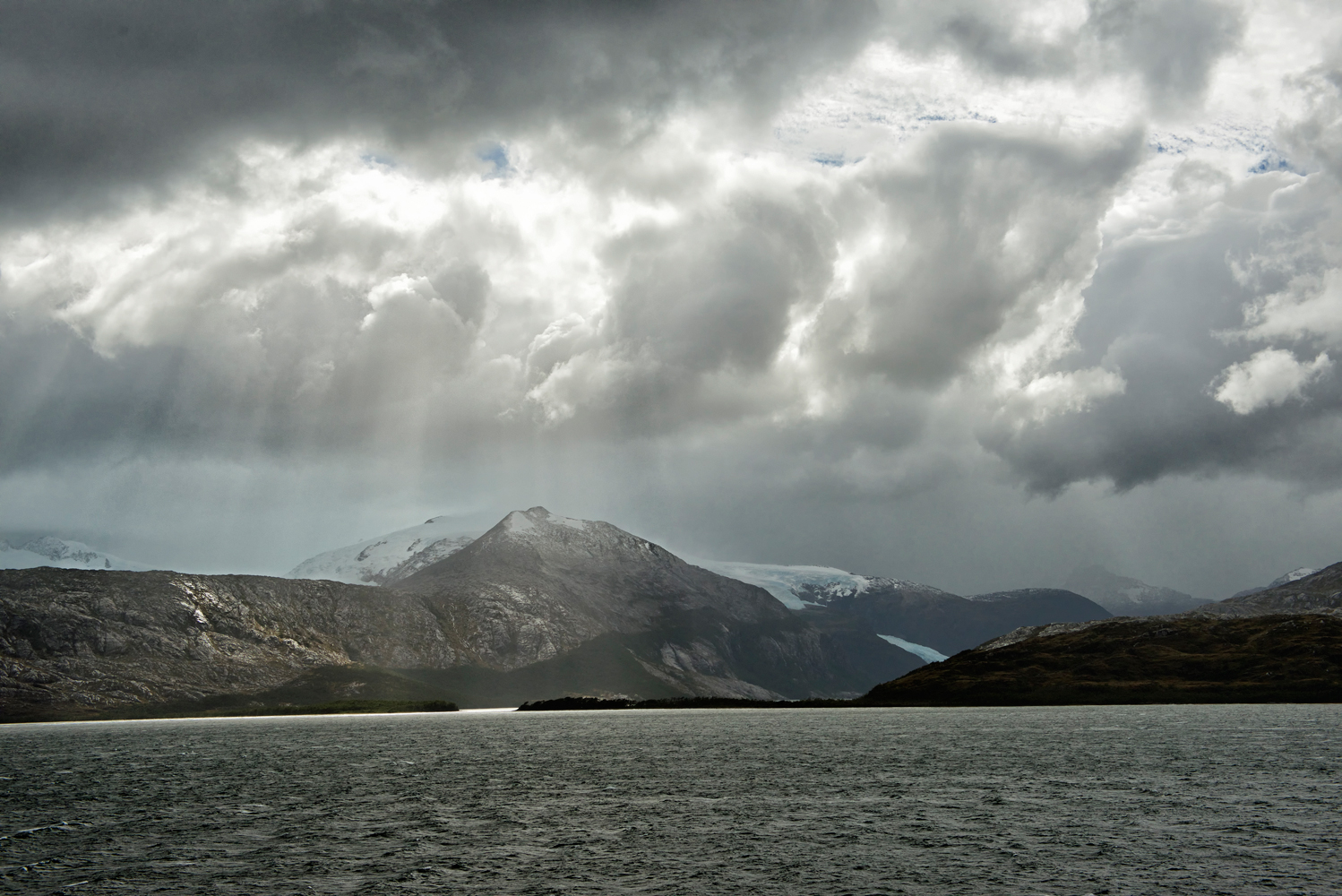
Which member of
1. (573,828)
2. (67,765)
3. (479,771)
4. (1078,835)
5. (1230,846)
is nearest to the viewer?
(1230,846)

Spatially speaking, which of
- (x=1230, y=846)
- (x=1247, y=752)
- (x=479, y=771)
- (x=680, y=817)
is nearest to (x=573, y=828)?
(x=680, y=817)

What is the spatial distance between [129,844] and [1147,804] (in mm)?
89802

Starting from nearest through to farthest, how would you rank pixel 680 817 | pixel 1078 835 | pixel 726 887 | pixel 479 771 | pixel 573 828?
pixel 726 887 → pixel 1078 835 → pixel 573 828 → pixel 680 817 → pixel 479 771

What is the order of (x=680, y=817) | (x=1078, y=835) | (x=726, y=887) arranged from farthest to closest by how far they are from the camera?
(x=680, y=817)
(x=1078, y=835)
(x=726, y=887)

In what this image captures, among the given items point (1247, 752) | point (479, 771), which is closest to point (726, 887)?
point (479, 771)

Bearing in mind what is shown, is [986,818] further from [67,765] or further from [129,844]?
[67,765]

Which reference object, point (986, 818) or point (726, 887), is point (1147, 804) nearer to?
point (986, 818)

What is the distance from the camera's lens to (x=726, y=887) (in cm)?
5794

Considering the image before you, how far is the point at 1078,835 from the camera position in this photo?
244ft

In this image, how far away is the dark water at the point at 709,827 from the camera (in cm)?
6019

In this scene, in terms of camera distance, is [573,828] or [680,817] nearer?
[573,828]

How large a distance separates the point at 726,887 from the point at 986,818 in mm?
35849

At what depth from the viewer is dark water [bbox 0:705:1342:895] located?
197 feet

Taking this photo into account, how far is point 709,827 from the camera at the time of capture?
82.4 metres
